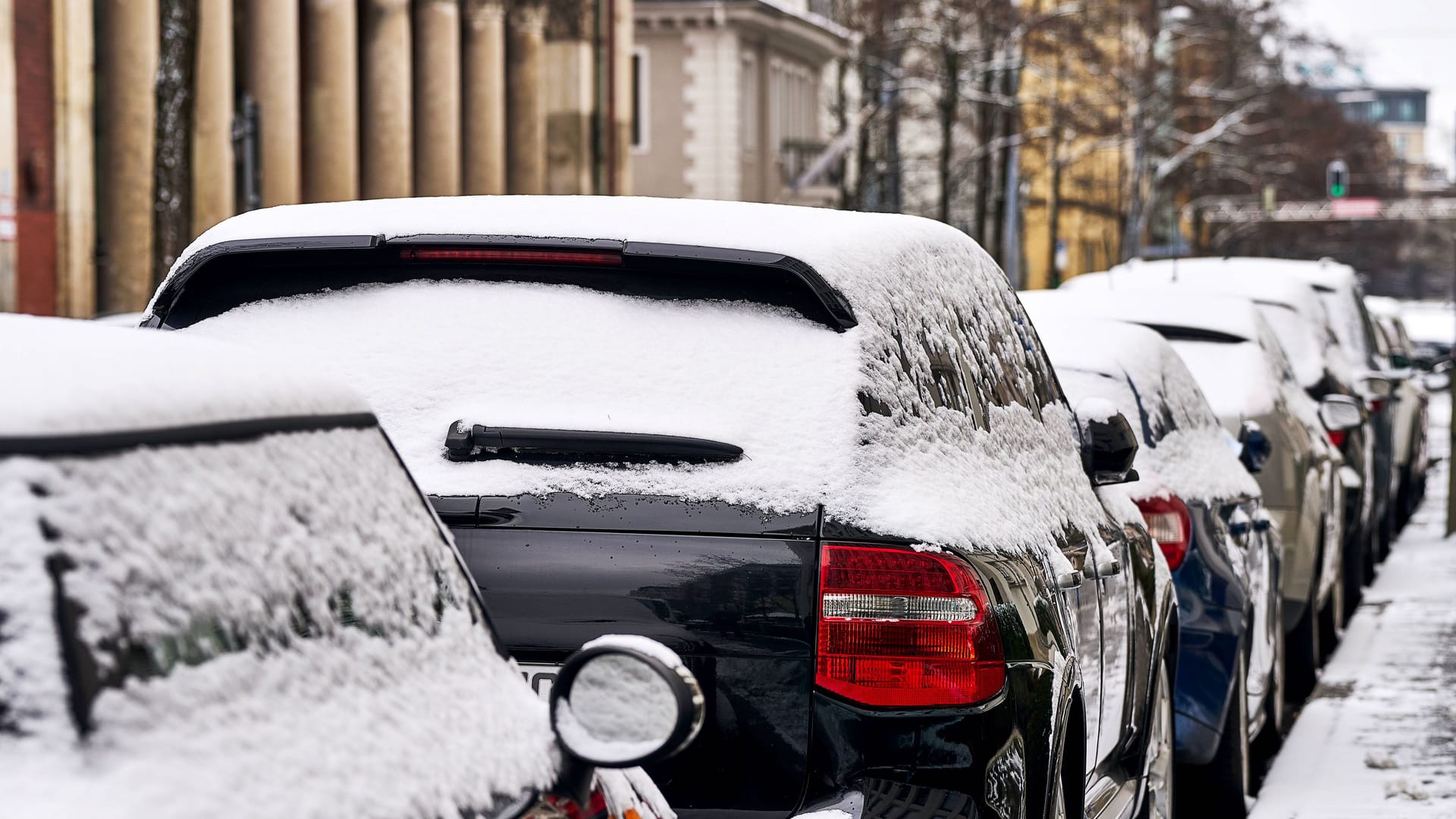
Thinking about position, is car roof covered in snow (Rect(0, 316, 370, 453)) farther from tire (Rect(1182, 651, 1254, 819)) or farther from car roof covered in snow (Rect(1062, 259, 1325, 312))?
car roof covered in snow (Rect(1062, 259, 1325, 312))

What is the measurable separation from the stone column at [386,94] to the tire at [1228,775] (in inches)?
1203

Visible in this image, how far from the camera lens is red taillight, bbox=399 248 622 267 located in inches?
163

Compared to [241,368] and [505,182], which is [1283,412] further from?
[505,182]

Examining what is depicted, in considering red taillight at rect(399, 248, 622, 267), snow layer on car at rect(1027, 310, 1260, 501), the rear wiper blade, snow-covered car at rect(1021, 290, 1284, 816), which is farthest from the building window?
the rear wiper blade

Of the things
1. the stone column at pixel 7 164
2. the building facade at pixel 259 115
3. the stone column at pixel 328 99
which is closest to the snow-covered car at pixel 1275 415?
the building facade at pixel 259 115

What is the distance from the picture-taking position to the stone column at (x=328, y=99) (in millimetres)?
35469

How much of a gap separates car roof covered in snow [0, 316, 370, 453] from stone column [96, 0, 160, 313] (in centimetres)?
2632

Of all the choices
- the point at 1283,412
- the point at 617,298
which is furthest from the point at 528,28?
the point at 617,298

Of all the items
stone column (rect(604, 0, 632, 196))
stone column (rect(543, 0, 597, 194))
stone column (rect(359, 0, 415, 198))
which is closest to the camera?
stone column (rect(359, 0, 415, 198))

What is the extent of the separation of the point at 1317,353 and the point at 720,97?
40.2 metres

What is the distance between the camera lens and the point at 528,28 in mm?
43031

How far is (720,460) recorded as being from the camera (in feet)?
13.0

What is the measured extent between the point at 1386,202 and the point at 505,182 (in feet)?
253

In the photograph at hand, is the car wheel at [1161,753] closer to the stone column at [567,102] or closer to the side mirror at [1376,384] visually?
the side mirror at [1376,384]
